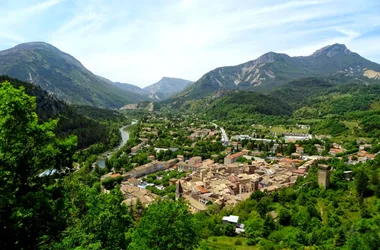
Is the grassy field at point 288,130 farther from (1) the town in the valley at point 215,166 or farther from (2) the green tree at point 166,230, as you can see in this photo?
(2) the green tree at point 166,230

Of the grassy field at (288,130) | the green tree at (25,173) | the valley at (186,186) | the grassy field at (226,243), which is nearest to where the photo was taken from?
the green tree at (25,173)

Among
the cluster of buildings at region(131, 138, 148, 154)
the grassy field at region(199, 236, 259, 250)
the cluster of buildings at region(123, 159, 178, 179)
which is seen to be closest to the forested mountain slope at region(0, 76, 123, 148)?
the cluster of buildings at region(131, 138, 148, 154)

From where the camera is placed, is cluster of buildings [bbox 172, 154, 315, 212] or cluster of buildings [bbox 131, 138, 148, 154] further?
cluster of buildings [bbox 131, 138, 148, 154]

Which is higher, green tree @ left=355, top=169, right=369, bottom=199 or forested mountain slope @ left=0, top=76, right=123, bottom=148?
forested mountain slope @ left=0, top=76, right=123, bottom=148

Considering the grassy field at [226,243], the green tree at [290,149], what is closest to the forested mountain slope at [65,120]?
the green tree at [290,149]

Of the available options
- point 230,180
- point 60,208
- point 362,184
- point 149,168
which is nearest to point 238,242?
point 362,184

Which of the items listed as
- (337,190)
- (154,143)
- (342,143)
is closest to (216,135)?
(154,143)

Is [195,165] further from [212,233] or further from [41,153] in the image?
[41,153]

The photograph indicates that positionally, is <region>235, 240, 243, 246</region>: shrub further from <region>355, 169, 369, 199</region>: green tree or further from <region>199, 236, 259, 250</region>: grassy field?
<region>355, 169, 369, 199</region>: green tree

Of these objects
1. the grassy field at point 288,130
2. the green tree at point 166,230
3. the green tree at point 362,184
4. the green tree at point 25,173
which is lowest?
the grassy field at point 288,130
